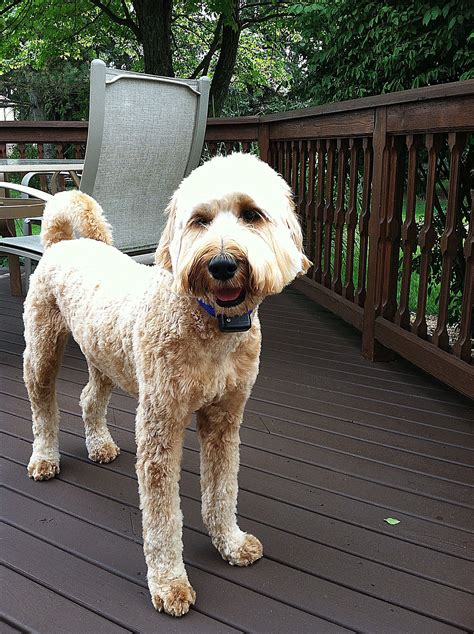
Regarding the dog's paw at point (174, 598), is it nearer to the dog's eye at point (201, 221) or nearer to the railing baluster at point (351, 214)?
the dog's eye at point (201, 221)

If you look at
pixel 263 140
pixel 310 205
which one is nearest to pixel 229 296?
pixel 310 205

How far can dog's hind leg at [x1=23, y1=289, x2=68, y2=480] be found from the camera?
2.14 metres

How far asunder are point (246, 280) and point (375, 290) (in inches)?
86.2

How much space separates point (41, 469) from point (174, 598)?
832 millimetres

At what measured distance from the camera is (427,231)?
2.93 metres

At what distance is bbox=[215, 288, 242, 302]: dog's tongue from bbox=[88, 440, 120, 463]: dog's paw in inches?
45.8

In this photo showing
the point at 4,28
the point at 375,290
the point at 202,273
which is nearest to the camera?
the point at 202,273

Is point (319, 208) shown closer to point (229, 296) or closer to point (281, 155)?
point (281, 155)

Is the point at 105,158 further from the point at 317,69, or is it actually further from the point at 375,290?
the point at 317,69

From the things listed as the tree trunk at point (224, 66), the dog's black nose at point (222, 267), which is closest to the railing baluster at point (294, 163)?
the dog's black nose at point (222, 267)

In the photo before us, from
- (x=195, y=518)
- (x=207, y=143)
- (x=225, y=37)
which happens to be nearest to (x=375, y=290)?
(x=195, y=518)

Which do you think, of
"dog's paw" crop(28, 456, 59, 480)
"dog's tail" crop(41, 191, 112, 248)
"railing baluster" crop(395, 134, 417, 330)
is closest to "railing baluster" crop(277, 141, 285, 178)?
"railing baluster" crop(395, 134, 417, 330)

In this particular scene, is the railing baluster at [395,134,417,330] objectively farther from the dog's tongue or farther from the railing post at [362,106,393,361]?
the dog's tongue

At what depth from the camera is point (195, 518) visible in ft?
6.54
